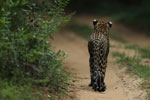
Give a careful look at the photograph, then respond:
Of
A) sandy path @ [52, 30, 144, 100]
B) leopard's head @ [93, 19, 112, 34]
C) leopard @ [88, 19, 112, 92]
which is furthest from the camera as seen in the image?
leopard's head @ [93, 19, 112, 34]

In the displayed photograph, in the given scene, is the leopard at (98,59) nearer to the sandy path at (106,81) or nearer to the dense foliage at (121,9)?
the sandy path at (106,81)

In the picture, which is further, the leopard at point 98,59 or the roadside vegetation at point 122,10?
the roadside vegetation at point 122,10

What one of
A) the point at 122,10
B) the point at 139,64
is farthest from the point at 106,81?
the point at 122,10

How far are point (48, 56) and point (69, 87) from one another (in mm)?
1133

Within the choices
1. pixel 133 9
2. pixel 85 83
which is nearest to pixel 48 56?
pixel 85 83

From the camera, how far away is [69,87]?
28.1ft

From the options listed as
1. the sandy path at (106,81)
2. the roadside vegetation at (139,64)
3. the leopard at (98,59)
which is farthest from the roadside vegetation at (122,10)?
the leopard at (98,59)

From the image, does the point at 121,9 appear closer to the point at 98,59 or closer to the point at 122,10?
the point at 122,10

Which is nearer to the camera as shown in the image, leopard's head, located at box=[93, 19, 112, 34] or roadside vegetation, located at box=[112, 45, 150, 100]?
roadside vegetation, located at box=[112, 45, 150, 100]

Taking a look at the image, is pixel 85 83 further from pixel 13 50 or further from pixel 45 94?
pixel 13 50

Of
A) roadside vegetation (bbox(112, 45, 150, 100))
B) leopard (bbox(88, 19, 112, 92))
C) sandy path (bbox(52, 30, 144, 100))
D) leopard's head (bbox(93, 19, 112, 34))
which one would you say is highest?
leopard's head (bbox(93, 19, 112, 34))

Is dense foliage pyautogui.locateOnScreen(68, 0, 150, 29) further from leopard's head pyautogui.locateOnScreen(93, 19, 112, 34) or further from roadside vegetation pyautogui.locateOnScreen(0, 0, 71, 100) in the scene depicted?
roadside vegetation pyautogui.locateOnScreen(0, 0, 71, 100)

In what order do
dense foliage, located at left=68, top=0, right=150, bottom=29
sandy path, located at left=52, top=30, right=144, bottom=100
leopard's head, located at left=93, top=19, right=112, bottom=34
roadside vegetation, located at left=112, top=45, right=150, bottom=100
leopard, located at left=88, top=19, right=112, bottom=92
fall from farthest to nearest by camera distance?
1. dense foliage, located at left=68, top=0, right=150, bottom=29
2. leopard's head, located at left=93, top=19, right=112, bottom=34
3. roadside vegetation, located at left=112, top=45, right=150, bottom=100
4. leopard, located at left=88, top=19, right=112, bottom=92
5. sandy path, located at left=52, top=30, right=144, bottom=100

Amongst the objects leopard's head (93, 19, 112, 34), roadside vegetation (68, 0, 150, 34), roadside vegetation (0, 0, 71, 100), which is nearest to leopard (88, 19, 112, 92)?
leopard's head (93, 19, 112, 34)
